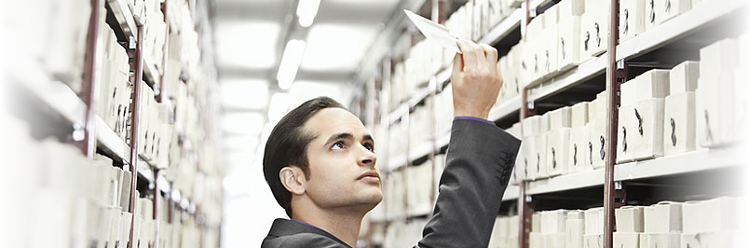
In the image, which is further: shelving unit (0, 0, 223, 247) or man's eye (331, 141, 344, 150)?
man's eye (331, 141, 344, 150)

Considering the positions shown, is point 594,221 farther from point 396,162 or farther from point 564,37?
point 396,162

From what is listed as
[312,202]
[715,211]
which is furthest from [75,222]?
[715,211]

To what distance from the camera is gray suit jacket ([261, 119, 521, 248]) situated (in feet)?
6.27

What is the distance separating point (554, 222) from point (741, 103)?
1.16 meters

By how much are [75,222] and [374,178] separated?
93 cm

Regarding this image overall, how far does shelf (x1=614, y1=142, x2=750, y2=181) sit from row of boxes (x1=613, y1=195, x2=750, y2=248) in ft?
0.27

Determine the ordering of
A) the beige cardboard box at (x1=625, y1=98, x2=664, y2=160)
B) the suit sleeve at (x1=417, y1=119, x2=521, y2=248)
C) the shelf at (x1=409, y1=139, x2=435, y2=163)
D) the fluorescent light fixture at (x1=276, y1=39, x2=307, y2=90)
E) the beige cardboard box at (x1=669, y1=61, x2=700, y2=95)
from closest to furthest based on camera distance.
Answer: the suit sleeve at (x1=417, y1=119, x2=521, y2=248), the beige cardboard box at (x1=669, y1=61, x2=700, y2=95), the beige cardboard box at (x1=625, y1=98, x2=664, y2=160), the shelf at (x1=409, y1=139, x2=435, y2=163), the fluorescent light fixture at (x1=276, y1=39, x2=307, y2=90)

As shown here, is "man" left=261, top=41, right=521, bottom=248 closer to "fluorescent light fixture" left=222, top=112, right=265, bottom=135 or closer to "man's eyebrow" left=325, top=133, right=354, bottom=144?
"man's eyebrow" left=325, top=133, right=354, bottom=144

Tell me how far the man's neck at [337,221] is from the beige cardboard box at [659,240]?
2.55 feet

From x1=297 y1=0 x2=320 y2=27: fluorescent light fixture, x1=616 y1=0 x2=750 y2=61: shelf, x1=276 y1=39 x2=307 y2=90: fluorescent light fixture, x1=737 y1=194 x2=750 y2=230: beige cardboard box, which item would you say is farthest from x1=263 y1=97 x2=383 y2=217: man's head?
x1=276 y1=39 x2=307 y2=90: fluorescent light fixture

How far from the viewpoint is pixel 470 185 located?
192 cm

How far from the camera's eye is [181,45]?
4176mm

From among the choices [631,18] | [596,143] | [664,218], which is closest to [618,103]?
[596,143]

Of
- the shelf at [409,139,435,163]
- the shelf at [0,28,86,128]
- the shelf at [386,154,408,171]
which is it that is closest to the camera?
the shelf at [0,28,86,128]
